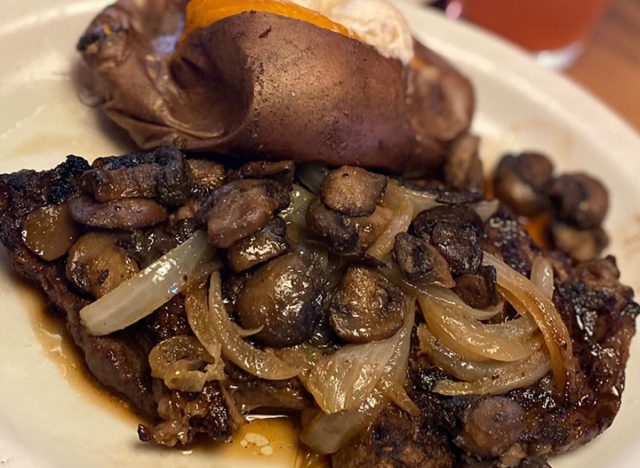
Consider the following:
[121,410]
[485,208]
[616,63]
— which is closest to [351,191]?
[485,208]

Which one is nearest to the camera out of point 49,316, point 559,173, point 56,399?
point 56,399

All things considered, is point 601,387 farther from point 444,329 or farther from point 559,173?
point 559,173

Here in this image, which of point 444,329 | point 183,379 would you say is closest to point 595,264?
point 444,329

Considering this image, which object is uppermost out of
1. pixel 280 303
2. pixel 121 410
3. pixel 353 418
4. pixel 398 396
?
pixel 280 303

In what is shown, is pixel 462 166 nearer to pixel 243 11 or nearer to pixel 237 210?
pixel 243 11

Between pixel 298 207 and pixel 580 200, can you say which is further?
pixel 580 200

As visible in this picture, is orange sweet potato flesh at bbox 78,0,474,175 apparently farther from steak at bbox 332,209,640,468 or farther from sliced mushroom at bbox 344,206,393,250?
steak at bbox 332,209,640,468
